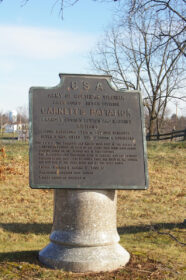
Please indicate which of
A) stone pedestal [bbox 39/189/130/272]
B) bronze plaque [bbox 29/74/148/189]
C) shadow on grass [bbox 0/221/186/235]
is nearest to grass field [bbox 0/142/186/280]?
shadow on grass [bbox 0/221/186/235]

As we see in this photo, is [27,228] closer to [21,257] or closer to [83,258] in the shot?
[21,257]

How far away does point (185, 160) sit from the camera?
1522 cm

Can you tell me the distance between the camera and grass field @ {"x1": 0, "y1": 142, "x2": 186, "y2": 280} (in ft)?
14.6

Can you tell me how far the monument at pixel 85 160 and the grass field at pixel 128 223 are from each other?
0.26m

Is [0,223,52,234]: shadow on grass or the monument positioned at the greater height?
the monument

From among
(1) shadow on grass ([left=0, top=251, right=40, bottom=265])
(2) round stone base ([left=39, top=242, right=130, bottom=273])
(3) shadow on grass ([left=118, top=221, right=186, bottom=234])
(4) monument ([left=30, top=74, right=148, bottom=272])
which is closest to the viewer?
(2) round stone base ([left=39, top=242, right=130, bottom=273])

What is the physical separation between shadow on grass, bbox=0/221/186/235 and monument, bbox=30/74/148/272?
2.98 metres

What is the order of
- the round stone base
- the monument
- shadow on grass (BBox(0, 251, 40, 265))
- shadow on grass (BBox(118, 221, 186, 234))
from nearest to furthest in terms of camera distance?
the round stone base < the monument < shadow on grass (BBox(0, 251, 40, 265)) < shadow on grass (BBox(118, 221, 186, 234))

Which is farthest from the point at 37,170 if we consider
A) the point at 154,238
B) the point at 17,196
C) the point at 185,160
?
the point at 185,160

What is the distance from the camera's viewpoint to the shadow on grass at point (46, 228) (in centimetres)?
762

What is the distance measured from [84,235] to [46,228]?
3.54m

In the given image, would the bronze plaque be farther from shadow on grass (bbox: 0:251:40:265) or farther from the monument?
shadow on grass (bbox: 0:251:40:265)

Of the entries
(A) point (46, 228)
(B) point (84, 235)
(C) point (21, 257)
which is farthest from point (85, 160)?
(A) point (46, 228)

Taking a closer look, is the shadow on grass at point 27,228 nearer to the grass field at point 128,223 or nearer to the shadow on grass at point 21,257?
the grass field at point 128,223
